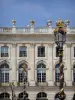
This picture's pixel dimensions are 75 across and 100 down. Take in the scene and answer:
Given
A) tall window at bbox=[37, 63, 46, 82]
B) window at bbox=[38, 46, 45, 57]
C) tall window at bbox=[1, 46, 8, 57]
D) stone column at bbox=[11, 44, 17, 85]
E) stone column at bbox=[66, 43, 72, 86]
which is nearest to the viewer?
stone column at bbox=[11, 44, 17, 85]

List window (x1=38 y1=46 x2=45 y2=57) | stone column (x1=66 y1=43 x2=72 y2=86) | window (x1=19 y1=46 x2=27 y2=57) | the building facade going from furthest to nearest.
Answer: window (x1=38 y1=46 x2=45 y2=57), window (x1=19 y1=46 x2=27 y2=57), stone column (x1=66 y1=43 x2=72 y2=86), the building facade

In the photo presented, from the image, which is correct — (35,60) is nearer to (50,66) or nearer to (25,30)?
(50,66)

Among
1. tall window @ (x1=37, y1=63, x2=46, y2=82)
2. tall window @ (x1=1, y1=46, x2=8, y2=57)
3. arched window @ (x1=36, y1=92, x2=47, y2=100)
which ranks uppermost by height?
tall window @ (x1=1, y1=46, x2=8, y2=57)

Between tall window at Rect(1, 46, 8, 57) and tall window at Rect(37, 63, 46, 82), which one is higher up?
tall window at Rect(1, 46, 8, 57)

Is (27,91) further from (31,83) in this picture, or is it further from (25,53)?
(25,53)

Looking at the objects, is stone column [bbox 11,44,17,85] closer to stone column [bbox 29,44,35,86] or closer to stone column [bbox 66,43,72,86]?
stone column [bbox 29,44,35,86]

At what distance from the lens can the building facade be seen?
5225cm

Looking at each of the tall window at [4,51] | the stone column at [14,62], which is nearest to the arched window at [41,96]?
the stone column at [14,62]

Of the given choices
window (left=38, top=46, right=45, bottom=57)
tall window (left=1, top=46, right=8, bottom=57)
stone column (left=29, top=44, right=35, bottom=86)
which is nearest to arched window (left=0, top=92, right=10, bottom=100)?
stone column (left=29, top=44, right=35, bottom=86)

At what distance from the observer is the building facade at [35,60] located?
171 ft

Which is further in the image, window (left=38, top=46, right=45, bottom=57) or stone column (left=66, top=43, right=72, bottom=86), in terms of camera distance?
window (left=38, top=46, right=45, bottom=57)

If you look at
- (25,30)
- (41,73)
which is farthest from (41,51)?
(25,30)

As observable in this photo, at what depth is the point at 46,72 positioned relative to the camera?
173 ft

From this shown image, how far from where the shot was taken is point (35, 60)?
2079 inches
